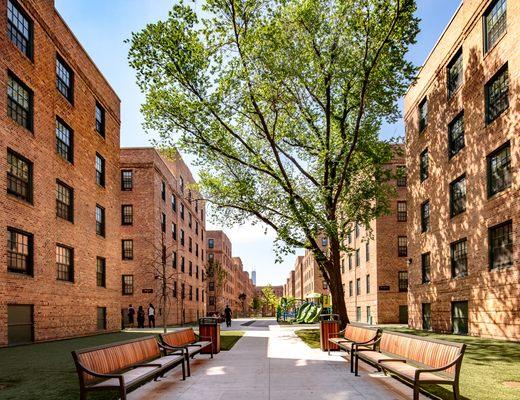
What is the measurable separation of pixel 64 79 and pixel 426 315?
22.0 metres

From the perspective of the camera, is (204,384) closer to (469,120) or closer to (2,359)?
(2,359)

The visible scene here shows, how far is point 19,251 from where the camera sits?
18.9m

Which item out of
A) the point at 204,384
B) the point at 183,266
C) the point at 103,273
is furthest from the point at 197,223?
the point at 204,384

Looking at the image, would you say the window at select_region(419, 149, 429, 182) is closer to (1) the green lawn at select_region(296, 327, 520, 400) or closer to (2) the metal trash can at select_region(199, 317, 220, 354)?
(1) the green lawn at select_region(296, 327, 520, 400)

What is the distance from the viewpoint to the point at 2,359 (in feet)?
45.9

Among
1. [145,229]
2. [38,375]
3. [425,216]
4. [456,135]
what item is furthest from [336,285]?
[145,229]

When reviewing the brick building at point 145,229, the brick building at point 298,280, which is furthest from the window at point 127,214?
the brick building at point 298,280

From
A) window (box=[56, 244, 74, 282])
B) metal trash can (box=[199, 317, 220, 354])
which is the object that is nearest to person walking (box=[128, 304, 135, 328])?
window (box=[56, 244, 74, 282])

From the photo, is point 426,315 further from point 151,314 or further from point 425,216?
point 151,314

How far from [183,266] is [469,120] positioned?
3402cm

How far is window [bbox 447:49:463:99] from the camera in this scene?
24.3 m

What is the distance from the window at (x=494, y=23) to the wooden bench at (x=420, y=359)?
46.5 ft

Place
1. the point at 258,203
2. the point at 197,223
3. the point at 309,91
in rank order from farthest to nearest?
the point at 197,223, the point at 258,203, the point at 309,91

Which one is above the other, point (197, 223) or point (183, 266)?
point (197, 223)
